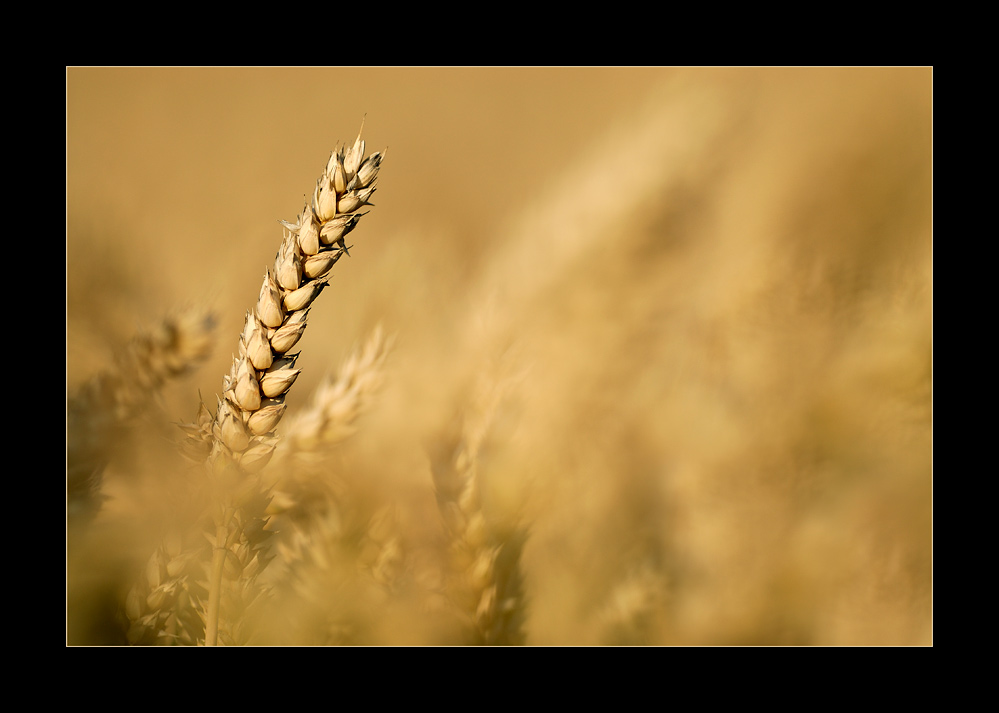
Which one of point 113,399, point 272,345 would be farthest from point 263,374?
point 113,399

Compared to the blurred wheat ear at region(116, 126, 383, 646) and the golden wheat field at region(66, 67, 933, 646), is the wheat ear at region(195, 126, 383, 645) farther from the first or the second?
the golden wheat field at region(66, 67, 933, 646)

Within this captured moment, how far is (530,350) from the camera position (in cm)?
88

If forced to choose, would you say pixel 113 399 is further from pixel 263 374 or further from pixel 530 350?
pixel 530 350

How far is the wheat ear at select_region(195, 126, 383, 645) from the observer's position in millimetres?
716

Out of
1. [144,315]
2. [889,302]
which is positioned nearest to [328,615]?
[144,315]

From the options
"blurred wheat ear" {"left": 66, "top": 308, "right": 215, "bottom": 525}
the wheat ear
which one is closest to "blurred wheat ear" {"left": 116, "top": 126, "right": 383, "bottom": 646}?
the wheat ear

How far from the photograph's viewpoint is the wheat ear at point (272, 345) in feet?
2.35

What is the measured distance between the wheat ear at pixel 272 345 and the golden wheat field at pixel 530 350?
0.13 metres

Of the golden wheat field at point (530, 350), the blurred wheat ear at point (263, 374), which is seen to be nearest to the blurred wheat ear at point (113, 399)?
A: the golden wheat field at point (530, 350)

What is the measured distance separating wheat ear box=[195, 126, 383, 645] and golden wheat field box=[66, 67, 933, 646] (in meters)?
0.13

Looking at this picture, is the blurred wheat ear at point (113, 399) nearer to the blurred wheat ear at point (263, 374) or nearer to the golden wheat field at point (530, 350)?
the golden wheat field at point (530, 350)

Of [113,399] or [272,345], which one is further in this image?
[113,399]

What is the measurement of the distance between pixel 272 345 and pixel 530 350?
33 cm

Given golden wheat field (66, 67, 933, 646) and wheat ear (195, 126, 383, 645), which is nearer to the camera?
wheat ear (195, 126, 383, 645)
